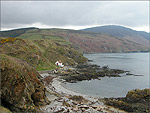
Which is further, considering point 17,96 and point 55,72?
point 55,72

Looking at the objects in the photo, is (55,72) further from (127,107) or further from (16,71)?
(16,71)

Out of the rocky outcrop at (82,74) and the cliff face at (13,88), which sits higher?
the cliff face at (13,88)

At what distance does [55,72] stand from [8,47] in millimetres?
20948

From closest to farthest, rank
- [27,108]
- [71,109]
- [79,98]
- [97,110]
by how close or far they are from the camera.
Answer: [27,108] < [71,109] < [97,110] < [79,98]

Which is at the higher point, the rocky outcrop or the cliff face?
the cliff face

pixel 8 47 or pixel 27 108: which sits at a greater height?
pixel 8 47

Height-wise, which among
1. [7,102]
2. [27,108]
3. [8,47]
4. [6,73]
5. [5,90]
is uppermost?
[8,47]

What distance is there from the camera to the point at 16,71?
45.7ft

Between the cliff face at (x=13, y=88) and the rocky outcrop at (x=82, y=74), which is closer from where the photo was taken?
the cliff face at (x=13, y=88)

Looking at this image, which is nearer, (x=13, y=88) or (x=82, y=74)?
(x=13, y=88)

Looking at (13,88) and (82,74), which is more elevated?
(13,88)

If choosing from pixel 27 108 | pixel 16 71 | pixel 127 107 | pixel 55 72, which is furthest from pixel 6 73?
pixel 55 72

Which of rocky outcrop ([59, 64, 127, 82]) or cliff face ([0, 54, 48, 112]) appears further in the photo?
rocky outcrop ([59, 64, 127, 82])

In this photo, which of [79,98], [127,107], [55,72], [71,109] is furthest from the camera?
[55,72]
